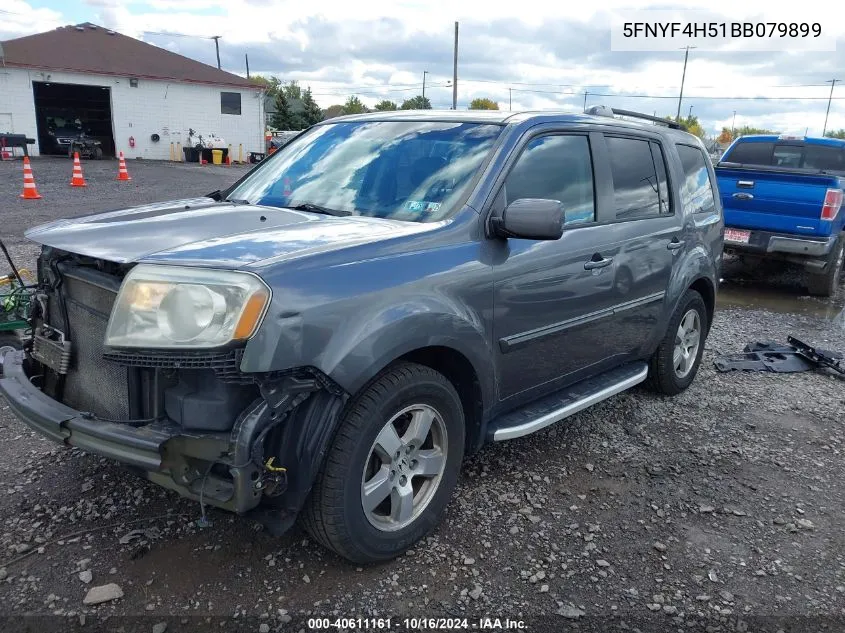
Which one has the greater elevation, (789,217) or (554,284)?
(554,284)

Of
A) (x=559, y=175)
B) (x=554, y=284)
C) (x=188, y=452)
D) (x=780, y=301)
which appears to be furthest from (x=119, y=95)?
(x=188, y=452)

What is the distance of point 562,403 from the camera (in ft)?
12.2

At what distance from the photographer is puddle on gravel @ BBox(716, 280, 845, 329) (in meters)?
8.17

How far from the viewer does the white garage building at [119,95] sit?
28234 mm

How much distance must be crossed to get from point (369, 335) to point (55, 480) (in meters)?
2.01

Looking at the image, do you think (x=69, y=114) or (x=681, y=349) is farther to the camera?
(x=69, y=114)

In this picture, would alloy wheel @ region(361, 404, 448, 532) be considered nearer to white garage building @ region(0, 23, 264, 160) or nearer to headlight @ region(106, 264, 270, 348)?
headlight @ region(106, 264, 270, 348)

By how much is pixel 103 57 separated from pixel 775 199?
30809mm

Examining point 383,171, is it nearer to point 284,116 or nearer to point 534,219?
point 534,219

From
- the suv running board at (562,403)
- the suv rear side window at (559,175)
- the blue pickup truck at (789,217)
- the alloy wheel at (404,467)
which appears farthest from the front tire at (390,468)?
the blue pickup truck at (789,217)

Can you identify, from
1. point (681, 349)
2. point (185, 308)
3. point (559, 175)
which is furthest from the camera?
point (681, 349)

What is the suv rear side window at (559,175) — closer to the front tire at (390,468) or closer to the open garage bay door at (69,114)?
the front tire at (390,468)

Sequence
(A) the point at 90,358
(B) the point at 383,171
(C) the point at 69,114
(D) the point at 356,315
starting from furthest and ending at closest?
(C) the point at 69,114 < (B) the point at 383,171 < (A) the point at 90,358 < (D) the point at 356,315

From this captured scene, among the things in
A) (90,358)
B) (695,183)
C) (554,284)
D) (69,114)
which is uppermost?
(69,114)
